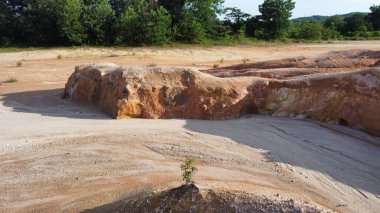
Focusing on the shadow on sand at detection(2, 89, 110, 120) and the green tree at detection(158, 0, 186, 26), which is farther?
the green tree at detection(158, 0, 186, 26)

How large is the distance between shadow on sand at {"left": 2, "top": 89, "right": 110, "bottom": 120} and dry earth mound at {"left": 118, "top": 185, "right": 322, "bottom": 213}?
13.8 ft

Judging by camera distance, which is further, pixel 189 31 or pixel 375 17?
pixel 375 17

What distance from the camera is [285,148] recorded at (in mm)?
6961

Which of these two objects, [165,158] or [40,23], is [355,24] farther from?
[165,158]

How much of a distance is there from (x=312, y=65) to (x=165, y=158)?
541 centimetres

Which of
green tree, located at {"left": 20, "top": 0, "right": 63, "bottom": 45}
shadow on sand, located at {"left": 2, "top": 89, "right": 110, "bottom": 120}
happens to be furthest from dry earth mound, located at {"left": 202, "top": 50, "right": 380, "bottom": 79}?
green tree, located at {"left": 20, "top": 0, "right": 63, "bottom": 45}

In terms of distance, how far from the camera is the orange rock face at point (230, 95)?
26.7 ft

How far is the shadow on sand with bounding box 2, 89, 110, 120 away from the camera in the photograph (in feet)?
29.0

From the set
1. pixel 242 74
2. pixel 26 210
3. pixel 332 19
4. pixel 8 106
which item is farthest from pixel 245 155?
pixel 332 19

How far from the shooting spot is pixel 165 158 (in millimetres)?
6488

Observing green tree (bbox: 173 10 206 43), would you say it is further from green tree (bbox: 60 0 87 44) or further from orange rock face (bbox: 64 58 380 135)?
orange rock face (bbox: 64 58 380 135)

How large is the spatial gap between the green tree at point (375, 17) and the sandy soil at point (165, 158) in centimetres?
3064

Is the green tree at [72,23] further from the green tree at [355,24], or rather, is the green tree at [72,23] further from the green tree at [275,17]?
the green tree at [355,24]

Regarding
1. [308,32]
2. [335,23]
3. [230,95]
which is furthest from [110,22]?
[335,23]
